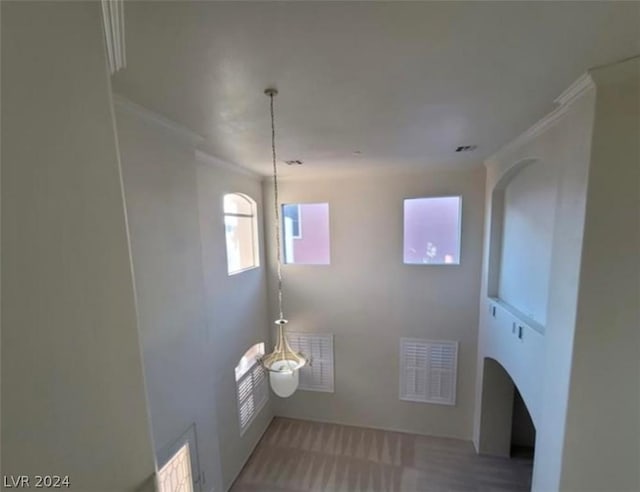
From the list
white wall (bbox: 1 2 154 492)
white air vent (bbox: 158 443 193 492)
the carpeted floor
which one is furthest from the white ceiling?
the carpeted floor

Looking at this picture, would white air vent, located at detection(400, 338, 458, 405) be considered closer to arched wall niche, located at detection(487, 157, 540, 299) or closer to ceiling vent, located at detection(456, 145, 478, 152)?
arched wall niche, located at detection(487, 157, 540, 299)

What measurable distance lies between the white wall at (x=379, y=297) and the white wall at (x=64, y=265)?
15.6 feet

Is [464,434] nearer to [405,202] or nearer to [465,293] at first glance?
[465,293]

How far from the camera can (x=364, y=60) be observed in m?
1.73

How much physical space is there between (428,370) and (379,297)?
5.26 ft

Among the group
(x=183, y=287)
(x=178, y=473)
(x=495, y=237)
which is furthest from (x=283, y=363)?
(x=495, y=237)

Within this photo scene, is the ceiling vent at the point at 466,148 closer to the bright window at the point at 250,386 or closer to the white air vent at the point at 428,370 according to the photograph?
the white air vent at the point at 428,370

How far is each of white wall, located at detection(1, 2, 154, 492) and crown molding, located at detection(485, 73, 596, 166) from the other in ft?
9.29

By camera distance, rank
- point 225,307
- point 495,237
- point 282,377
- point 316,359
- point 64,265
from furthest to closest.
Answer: point 316,359
point 495,237
point 225,307
point 282,377
point 64,265

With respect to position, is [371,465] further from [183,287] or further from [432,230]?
[183,287]

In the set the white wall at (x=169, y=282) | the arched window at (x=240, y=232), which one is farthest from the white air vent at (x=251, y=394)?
the arched window at (x=240, y=232)

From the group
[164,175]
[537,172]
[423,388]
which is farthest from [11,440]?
[423,388]

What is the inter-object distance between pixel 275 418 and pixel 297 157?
534 cm

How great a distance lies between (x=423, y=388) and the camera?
5.43 meters
